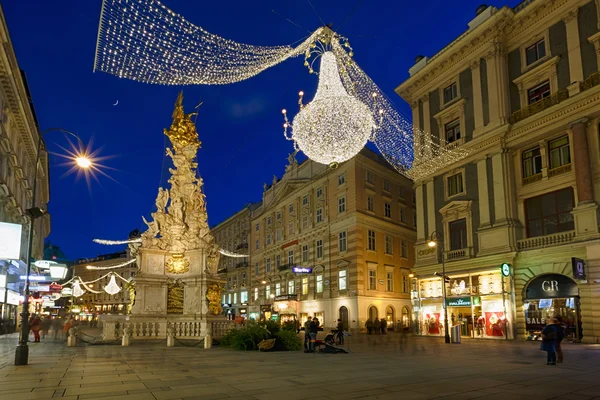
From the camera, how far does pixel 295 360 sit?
18.2 m

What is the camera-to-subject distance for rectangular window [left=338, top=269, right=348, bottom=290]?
165ft

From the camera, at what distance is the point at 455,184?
38031 millimetres

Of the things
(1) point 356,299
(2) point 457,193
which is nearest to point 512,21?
(2) point 457,193

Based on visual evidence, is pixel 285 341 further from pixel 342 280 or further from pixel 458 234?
pixel 342 280

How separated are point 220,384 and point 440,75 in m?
33.9

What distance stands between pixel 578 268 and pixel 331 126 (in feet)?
58.0

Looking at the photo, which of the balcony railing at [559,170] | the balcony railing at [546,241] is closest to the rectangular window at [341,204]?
the balcony railing at [546,241]

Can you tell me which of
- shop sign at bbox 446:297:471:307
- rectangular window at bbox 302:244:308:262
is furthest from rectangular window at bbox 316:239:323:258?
shop sign at bbox 446:297:471:307

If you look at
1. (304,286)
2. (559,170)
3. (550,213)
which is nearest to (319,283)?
(304,286)

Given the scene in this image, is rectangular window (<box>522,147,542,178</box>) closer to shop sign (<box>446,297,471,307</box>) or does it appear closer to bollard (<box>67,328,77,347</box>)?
shop sign (<box>446,297,471,307</box>)

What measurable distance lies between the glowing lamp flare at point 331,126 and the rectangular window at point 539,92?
64.3 ft

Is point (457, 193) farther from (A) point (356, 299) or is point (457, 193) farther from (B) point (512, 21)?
(A) point (356, 299)

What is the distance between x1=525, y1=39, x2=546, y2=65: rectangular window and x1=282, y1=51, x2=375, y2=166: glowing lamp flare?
20.7 meters

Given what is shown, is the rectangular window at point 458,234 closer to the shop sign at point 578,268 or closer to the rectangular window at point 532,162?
the rectangular window at point 532,162
